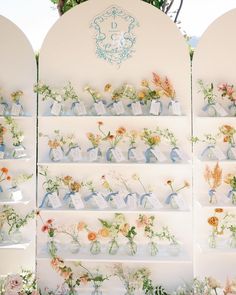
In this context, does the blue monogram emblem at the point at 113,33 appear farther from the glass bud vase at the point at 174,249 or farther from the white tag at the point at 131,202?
the glass bud vase at the point at 174,249

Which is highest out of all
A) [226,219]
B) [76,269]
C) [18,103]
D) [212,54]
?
[212,54]

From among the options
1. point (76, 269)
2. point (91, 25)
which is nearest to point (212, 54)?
point (91, 25)

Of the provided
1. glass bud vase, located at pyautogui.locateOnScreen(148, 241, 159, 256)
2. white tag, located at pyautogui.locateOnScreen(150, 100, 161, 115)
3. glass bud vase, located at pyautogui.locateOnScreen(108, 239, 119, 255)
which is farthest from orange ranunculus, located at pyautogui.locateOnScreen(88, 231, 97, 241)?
white tag, located at pyautogui.locateOnScreen(150, 100, 161, 115)

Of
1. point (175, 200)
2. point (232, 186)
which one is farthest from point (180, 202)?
point (232, 186)

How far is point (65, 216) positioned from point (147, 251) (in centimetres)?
72

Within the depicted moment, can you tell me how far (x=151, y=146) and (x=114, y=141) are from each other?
12.0 inches

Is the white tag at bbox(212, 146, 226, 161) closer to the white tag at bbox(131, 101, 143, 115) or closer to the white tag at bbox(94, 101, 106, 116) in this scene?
the white tag at bbox(131, 101, 143, 115)

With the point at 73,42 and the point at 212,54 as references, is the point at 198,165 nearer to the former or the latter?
the point at 212,54

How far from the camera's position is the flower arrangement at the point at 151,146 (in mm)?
3314

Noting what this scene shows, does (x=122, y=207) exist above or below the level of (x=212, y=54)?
below

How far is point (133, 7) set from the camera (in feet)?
11.2

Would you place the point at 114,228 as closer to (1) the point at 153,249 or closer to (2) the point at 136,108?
(1) the point at 153,249

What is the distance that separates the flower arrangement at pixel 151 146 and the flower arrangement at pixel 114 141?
6.9 inches

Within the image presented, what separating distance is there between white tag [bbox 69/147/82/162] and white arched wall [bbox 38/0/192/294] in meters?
0.13
